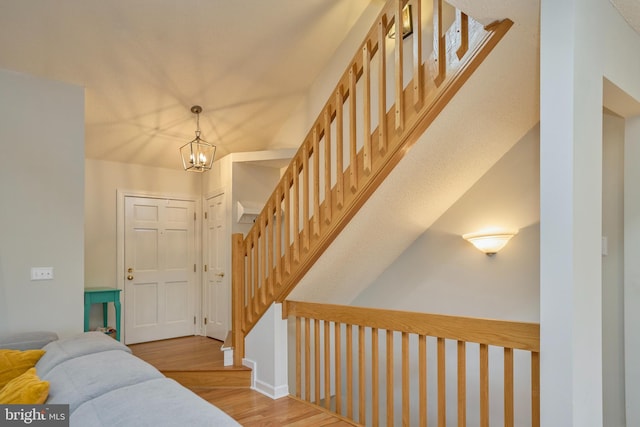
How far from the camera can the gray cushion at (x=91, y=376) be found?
1.52 metres

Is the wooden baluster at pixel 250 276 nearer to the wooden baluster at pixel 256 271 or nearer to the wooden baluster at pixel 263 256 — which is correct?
the wooden baluster at pixel 256 271

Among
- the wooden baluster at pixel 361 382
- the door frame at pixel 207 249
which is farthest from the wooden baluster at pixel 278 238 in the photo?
the door frame at pixel 207 249

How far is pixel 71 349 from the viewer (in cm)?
205

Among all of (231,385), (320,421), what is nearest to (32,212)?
(231,385)

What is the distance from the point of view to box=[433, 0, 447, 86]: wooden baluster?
2.24m

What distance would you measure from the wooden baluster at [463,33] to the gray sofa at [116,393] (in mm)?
2095

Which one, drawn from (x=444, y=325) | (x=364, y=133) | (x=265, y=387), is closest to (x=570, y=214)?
(x=444, y=325)

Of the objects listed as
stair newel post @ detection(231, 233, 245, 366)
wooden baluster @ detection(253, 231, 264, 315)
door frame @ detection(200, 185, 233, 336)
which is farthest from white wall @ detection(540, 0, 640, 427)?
door frame @ detection(200, 185, 233, 336)

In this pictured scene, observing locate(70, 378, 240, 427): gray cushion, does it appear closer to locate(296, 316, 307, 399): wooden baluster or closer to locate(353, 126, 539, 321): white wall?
locate(296, 316, 307, 399): wooden baluster

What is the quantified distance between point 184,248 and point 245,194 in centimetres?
125

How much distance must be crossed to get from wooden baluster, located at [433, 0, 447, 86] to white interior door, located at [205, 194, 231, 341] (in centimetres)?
335

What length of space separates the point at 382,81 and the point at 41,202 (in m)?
2.83

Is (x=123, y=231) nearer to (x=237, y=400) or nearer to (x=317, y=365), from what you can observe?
(x=237, y=400)

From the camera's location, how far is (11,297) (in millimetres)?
3020
